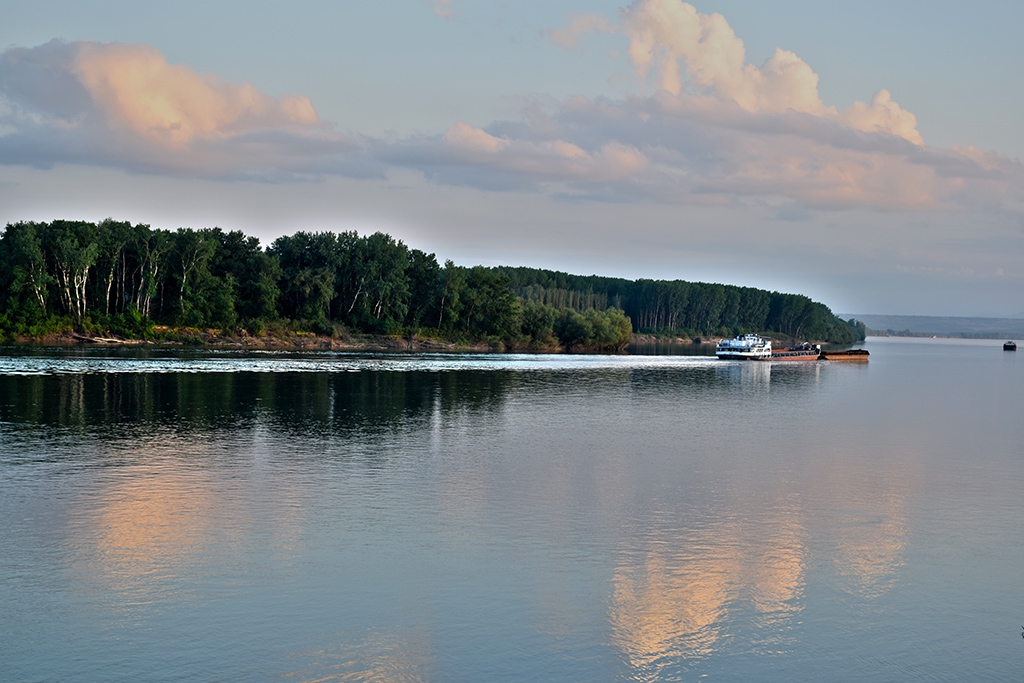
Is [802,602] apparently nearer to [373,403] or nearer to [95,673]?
[95,673]

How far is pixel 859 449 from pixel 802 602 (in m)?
22.0

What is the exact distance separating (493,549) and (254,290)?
368 ft

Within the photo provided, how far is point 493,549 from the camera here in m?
19.0

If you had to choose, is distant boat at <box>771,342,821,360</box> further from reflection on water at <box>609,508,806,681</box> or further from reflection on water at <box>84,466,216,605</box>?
reflection on water at <box>84,466,216,605</box>

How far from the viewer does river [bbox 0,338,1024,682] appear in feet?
44.3

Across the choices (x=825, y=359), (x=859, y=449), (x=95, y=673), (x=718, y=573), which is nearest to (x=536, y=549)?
(x=718, y=573)

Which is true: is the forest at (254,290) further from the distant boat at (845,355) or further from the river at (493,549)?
the river at (493,549)

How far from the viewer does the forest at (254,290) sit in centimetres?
10388

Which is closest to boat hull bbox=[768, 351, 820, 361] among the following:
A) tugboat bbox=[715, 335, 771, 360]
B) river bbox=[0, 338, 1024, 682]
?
tugboat bbox=[715, 335, 771, 360]

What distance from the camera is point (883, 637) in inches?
582

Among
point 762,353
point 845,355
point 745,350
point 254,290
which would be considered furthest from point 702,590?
point 845,355

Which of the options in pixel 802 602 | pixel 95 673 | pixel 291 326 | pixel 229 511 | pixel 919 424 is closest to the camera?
pixel 95 673

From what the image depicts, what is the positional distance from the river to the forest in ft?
228

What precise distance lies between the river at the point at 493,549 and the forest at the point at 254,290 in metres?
69.4
